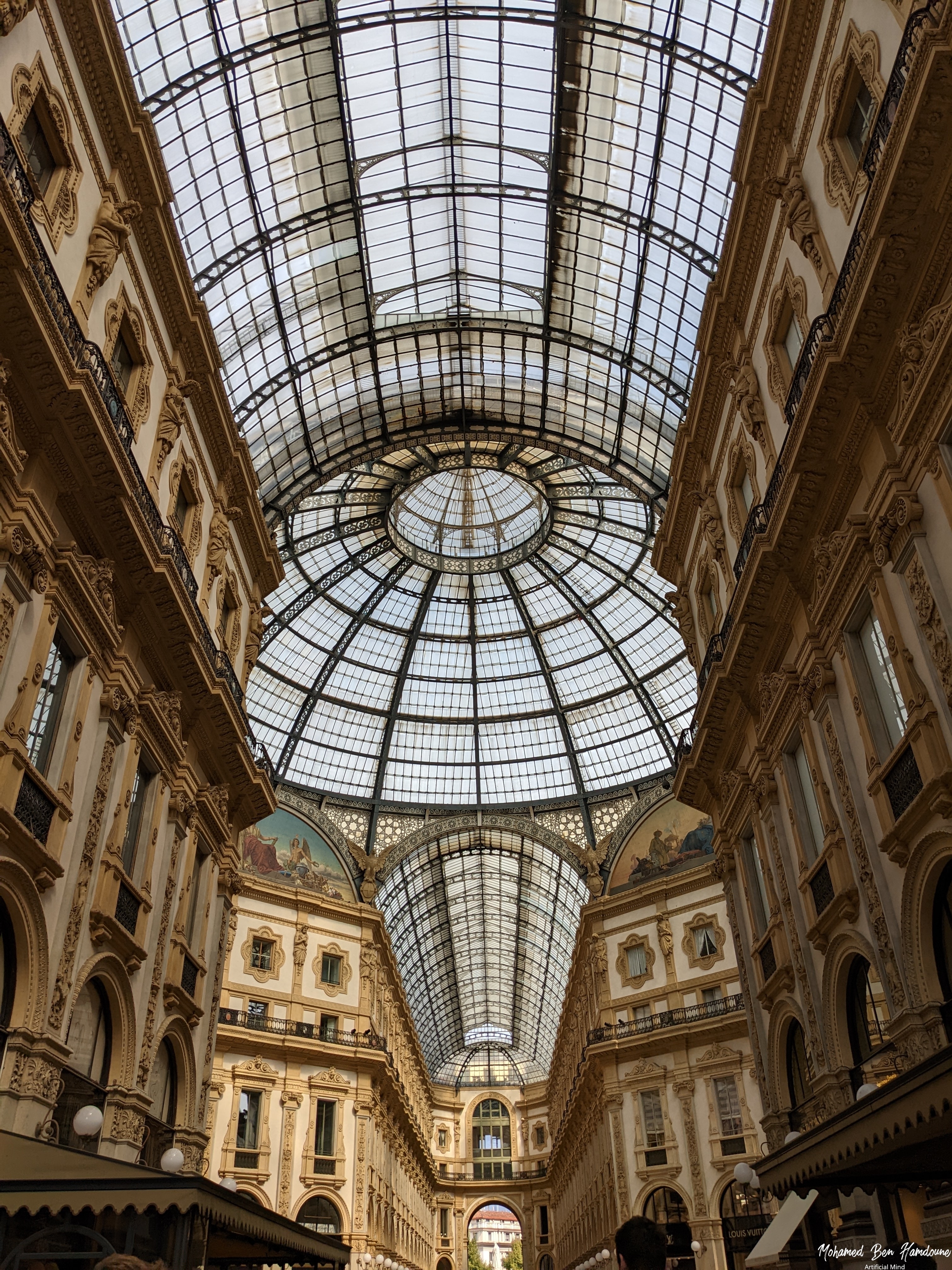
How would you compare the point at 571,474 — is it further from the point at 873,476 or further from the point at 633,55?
the point at 873,476

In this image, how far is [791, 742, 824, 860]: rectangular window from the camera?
19641mm

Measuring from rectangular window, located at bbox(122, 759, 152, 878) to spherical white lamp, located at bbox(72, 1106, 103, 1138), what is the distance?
18.4ft

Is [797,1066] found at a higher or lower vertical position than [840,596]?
lower

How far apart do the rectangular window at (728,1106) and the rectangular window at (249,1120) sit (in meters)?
17.9

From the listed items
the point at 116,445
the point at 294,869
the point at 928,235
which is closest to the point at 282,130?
the point at 116,445

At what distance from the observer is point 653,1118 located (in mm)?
40844

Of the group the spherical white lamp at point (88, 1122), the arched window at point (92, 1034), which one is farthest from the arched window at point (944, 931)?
the arched window at point (92, 1034)

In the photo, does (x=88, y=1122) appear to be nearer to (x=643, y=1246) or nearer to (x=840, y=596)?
(x=643, y=1246)

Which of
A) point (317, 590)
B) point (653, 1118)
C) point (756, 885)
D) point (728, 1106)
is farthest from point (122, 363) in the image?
point (653, 1118)

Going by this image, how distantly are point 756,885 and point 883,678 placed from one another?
30.6ft

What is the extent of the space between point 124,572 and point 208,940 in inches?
420

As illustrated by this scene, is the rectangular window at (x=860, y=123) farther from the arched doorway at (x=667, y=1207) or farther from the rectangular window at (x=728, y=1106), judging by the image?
the arched doorway at (x=667, y=1207)

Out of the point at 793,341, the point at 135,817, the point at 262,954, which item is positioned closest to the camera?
the point at 793,341

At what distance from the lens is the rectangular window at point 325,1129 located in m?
39.4
